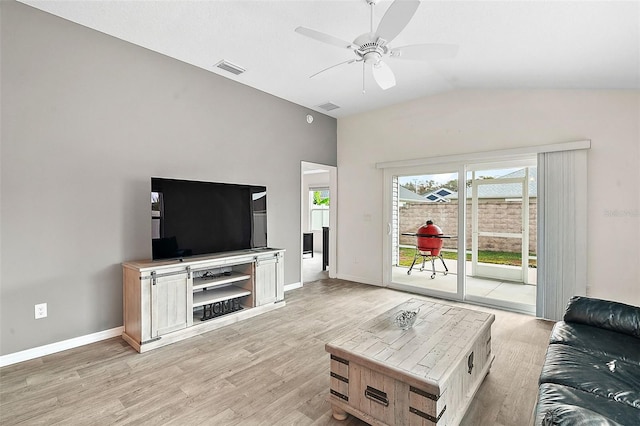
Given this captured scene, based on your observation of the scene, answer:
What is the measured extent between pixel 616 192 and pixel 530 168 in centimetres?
115

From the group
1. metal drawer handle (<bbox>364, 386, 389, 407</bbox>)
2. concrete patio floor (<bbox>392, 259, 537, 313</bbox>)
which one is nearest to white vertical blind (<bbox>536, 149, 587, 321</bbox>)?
concrete patio floor (<bbox>392, 259, 537, 313</bbox>)

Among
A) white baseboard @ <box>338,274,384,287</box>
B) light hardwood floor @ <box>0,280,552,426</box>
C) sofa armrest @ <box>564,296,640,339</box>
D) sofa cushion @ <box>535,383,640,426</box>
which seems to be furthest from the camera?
white baseboard @ <box>338,274,384,287</box>

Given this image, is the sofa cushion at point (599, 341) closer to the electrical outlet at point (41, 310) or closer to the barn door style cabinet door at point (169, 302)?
the barn door style cabinet door at point (169, 302)

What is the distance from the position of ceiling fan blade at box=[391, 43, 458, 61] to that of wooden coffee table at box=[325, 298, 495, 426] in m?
2.11

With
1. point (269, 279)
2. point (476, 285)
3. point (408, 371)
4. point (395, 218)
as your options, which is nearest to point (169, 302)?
point (269, 279)

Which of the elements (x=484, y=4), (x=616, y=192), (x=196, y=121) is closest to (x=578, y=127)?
(x=616, y=192)

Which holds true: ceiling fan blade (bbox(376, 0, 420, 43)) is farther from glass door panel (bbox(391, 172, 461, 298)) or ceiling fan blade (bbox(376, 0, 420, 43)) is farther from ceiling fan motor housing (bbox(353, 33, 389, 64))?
glass door panel (bbox(391, 172, 461, 298))

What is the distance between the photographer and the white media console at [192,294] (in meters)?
2.93

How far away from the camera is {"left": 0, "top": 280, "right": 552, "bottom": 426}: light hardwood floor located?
78.7 inches

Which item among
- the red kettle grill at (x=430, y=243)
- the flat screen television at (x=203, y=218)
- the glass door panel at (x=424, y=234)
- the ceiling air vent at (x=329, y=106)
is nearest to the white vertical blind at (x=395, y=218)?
the glass door panel at (x=424, y=234)

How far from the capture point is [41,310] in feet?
9.16

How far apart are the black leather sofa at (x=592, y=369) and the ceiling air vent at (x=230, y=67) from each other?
414cm

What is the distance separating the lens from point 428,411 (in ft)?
5.23

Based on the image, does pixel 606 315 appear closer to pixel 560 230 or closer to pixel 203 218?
pixel 560 230
